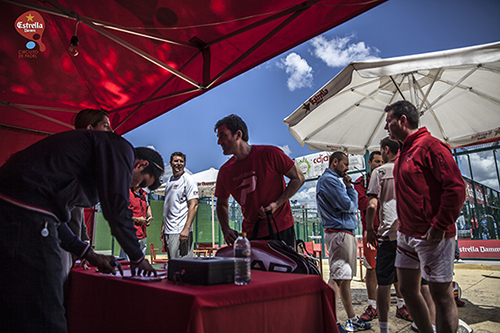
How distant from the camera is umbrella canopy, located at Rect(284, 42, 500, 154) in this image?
4371mm

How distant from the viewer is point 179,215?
4.15m

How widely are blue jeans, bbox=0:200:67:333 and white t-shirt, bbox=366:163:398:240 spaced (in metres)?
2.99

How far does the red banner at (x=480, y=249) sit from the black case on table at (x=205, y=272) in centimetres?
1094

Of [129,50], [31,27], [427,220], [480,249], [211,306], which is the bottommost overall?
[480,249]

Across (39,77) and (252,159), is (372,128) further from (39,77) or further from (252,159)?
(39,77)

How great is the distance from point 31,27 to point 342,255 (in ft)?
14.7

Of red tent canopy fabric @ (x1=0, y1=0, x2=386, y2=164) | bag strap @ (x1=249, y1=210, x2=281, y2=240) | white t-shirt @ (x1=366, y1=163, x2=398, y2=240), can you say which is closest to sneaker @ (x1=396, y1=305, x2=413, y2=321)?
white t-shirt @ (x1=366, y1=163, x2=398, y2=240)

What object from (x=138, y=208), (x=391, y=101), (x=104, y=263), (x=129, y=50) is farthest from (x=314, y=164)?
(x=104, y=263)

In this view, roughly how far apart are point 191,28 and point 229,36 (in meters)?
0.42

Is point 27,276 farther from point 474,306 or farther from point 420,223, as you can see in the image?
point 474,306

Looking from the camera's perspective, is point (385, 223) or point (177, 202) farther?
point (177, 202)

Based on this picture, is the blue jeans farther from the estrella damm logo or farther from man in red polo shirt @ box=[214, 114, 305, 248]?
the estrella damm logo

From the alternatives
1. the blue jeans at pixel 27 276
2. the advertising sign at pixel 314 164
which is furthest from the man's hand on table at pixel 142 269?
the advertising sign at pixel 314 164

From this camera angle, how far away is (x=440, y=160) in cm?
215
